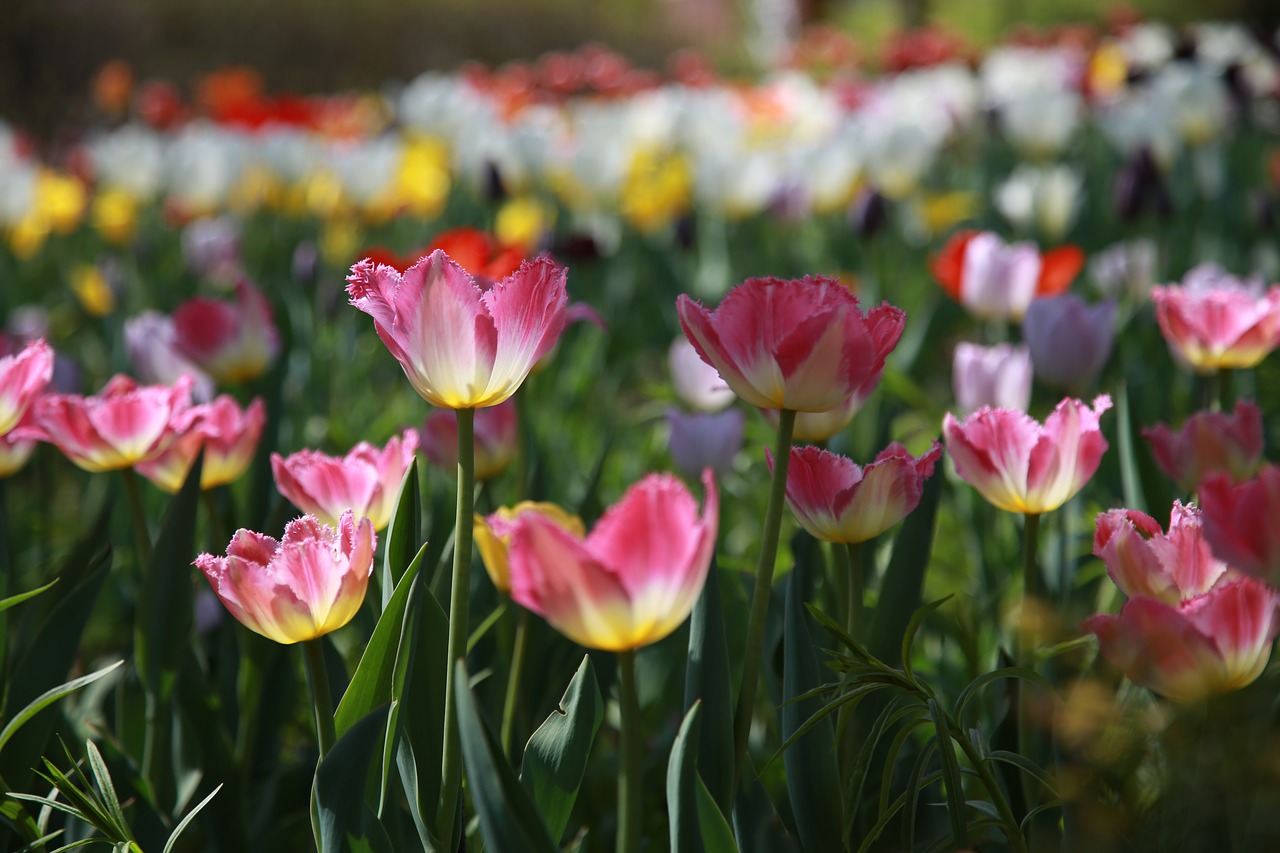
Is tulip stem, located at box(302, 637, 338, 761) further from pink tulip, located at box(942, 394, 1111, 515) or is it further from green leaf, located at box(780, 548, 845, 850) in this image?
pink tulip, located at box(942, 394, 1111, 515)

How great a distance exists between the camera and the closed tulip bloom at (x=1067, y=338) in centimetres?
144

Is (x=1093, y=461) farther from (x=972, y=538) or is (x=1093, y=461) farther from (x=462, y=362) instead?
(x=972, y=538)

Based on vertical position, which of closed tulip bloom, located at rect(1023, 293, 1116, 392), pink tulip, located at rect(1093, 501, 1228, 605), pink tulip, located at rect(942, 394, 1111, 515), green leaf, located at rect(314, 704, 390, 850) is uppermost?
closed tulip bloom, located at rect(1023, 293, 1116, 392)

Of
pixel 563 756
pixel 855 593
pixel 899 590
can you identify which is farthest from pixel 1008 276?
pixel 563 756

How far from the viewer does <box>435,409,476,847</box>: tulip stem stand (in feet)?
2.34

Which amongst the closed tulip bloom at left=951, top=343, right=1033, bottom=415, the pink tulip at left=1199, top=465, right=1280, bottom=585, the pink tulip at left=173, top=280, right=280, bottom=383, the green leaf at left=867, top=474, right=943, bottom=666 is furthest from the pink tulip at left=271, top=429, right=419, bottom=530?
the closed tulip bloom at left=951, top=343, right=1033, bottom=415

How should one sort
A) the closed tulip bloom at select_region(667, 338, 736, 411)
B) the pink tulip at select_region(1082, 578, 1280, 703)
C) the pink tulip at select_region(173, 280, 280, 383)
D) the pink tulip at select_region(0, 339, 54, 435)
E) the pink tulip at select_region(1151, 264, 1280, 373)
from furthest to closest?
the closed tulip bloom at select_region(667, 338, 736, 411) < the pink tulip at select_region(173, 280, 280, 383) < the pink tulip at select_region(1151, 264, 1280, 373) < the pink tulip at select_region(0, 339, 54, 435) < the pink tulip at select_region(1082, 578, 1280, 703)

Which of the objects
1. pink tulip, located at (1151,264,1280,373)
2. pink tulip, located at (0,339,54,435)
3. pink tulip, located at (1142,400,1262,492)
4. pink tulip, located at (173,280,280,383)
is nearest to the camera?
pink tulip, located at (0,339,54,435)

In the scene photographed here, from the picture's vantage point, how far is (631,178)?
146 inches

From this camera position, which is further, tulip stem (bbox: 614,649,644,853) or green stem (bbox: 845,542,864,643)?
green stem (bbox: 845,542,864,643)

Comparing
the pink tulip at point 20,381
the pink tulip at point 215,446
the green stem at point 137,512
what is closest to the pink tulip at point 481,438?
the pink tulip at point 215,446

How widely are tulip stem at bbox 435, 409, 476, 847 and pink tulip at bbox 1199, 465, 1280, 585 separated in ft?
1.39

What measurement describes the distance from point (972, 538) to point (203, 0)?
31.2 ft

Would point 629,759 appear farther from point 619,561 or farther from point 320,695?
point 320,695
